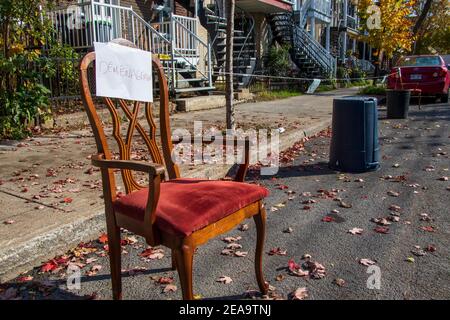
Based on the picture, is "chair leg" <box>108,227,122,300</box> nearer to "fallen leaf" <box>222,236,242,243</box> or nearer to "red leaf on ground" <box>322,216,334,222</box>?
"fallen leaf" <box>222,236,242,243</box>

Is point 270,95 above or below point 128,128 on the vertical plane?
above

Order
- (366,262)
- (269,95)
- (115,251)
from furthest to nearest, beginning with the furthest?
(269,95) < (366,262) < (115,251)

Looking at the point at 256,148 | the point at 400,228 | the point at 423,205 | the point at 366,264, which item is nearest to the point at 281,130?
the point at 256,148

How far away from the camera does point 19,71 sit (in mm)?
6387

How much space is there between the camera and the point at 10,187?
4027 millimetres

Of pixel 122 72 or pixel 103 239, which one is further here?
pixel 103 239

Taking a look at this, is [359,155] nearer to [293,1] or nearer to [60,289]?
[60,289]

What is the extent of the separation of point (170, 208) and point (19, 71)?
5.39 meters

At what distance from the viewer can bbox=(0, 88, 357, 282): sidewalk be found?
286 cm

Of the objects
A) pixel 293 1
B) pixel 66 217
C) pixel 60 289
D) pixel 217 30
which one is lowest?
pixel 60 289

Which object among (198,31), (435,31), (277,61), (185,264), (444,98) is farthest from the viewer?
(435,31)

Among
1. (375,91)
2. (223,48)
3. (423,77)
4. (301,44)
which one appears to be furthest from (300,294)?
(301,44)

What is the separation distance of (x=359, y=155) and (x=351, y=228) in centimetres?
192

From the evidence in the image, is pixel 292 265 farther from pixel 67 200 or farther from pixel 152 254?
pixel 67 200
